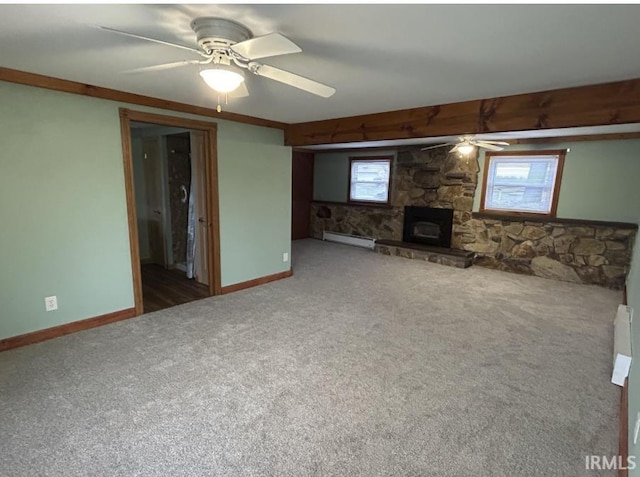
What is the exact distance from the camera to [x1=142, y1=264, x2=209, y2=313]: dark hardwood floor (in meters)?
3.83

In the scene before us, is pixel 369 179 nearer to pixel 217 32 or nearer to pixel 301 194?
pixel 301 194

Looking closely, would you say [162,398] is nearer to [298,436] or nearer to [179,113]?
[298,436]

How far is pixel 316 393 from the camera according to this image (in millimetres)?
2252

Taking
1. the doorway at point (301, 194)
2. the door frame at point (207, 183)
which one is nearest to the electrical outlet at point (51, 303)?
the door frame at point (207, 183)

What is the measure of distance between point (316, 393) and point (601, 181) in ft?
16.9

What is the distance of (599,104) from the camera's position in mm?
2322

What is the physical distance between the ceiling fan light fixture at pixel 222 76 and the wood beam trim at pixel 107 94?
68.6 inches

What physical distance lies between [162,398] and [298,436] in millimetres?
950

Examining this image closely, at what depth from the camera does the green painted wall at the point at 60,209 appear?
2600 mm

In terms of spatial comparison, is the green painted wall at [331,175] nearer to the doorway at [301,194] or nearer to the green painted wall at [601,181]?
A: the doorway at [301,194]

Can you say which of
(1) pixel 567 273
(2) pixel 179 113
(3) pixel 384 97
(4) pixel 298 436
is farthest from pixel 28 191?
(1) pixel 567 273

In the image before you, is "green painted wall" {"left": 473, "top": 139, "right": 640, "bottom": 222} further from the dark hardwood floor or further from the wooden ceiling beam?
the dark hardwood floor

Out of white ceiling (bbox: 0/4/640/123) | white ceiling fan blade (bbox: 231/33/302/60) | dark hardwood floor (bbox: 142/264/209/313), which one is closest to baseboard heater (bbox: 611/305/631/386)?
white ceiling (bbox: 0/4/640/123)

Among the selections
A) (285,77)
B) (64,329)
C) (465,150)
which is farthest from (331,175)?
(285,77)
